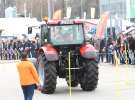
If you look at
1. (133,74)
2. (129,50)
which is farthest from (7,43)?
(133,74)

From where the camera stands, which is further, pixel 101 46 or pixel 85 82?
pixel 101 46

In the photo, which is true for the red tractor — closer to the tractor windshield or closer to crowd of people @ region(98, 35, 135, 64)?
the tractor windshield

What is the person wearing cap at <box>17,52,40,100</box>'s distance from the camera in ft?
45.2

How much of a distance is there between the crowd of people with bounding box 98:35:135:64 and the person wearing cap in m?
16.2

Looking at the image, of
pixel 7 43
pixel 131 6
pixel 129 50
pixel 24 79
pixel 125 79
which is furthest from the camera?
pixel 131 6

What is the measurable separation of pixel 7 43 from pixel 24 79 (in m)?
32.1

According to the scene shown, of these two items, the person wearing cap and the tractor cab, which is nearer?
the person wearing cap

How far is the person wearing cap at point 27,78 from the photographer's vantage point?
1377 centimetres

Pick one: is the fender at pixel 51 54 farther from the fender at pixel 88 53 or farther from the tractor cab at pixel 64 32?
the fender at pixel 88 53

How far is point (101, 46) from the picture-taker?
1492 inches

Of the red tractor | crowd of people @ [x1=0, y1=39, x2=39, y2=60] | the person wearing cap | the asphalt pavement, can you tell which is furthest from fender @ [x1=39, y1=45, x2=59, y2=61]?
crowd of people @ [x1=0, y1=39, x2=39, y2=60]

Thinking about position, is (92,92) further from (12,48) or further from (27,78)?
(12,48)

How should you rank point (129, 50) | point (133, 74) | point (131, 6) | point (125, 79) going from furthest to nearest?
point (131, 6) < point (129, 50) < point (133, 74) < point (125, 79)

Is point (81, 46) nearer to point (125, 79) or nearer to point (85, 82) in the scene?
point (85, 82)
